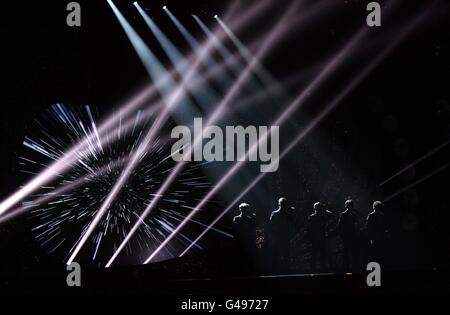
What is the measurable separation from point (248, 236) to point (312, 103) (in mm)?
2342

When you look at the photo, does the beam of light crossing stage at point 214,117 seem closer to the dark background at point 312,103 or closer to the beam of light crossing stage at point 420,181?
the dark background at point 312,103

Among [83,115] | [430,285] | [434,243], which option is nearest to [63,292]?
[83,115]

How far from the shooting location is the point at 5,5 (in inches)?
210

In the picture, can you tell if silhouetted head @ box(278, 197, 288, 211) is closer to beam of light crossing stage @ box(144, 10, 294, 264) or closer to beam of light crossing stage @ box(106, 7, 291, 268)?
beam of light crossing stage @ box(144, 10, 294, 264)

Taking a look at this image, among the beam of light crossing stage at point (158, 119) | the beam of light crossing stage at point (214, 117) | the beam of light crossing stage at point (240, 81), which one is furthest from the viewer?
the beam of light crossing stage at point (240, 81)

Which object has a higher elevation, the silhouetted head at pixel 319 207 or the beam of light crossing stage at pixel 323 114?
the beam of light crossing stage at pixel 323 114

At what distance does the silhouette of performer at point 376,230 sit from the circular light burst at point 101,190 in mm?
1893

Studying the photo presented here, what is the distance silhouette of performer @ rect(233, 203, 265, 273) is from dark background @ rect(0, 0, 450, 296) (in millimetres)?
353

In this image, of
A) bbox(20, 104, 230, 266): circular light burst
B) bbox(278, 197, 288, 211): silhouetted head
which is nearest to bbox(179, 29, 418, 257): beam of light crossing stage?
bbox(20, 104, 230, 266): circular light burst

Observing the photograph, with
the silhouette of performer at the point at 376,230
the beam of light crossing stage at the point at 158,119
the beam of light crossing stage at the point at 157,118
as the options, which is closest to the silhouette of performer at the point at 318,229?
the silhouette of performer at the point at 376,230

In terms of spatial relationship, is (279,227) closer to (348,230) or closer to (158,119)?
(348,230)

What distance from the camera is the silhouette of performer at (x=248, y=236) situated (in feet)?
18.9

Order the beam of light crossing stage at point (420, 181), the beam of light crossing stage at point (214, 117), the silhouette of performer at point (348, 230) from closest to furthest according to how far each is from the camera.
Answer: the silhouette of performer at point (348, 230) → the beam of light crossing stage at point (214, 117) → the beam of light crossing stage at point (420, 181)

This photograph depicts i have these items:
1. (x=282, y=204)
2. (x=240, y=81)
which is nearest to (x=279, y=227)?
(x=282, y=204)
